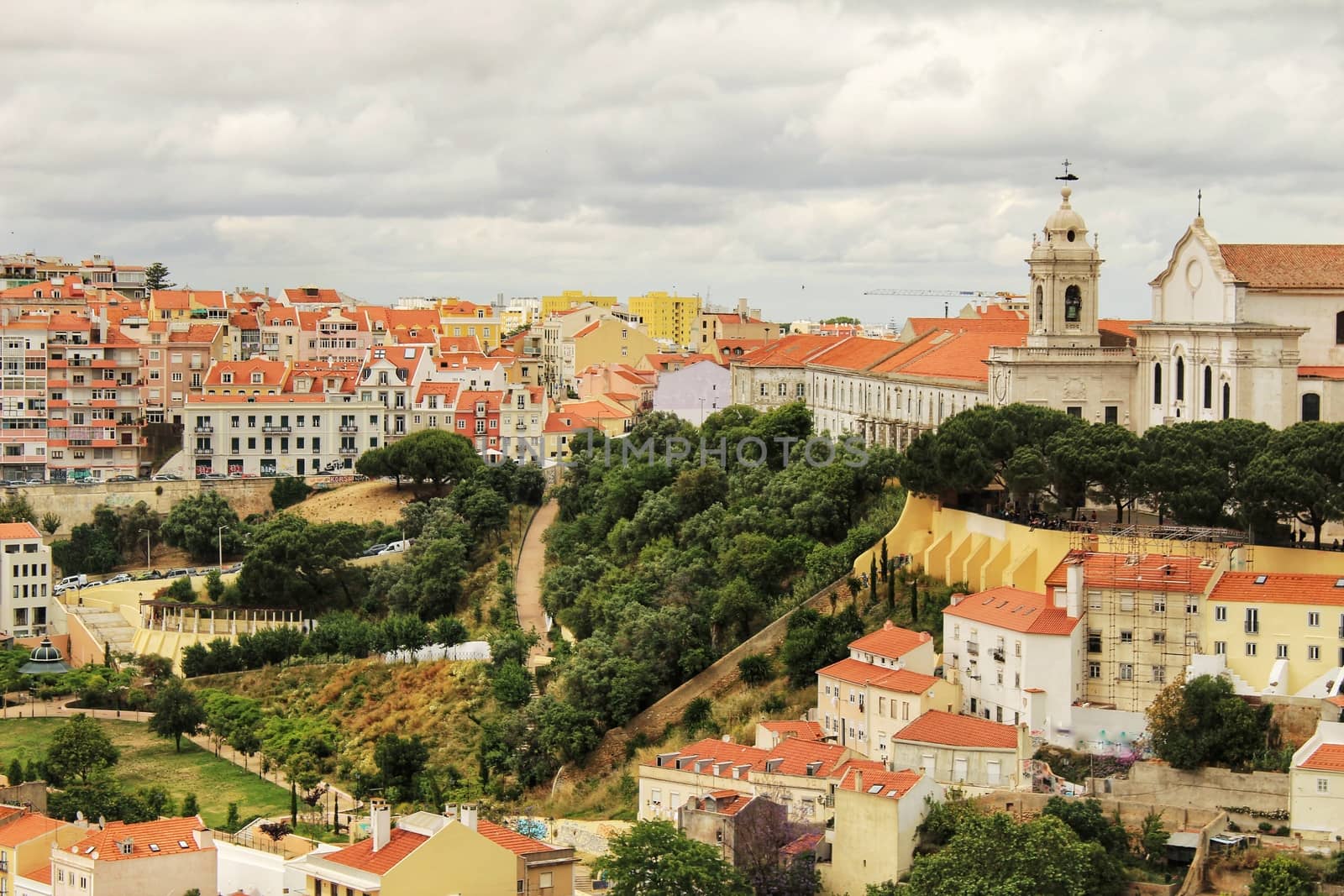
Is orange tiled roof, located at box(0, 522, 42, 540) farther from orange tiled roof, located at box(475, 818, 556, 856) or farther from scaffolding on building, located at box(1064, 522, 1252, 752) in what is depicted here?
scaffolding on building, located at box(1064, 522, 1252, 752)

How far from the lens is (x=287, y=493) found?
8988 cm

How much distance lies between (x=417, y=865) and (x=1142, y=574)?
54.9ft

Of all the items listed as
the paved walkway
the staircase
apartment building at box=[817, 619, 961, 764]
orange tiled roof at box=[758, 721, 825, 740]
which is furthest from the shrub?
the staircase

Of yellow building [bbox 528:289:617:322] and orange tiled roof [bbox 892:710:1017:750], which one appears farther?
yellow building [bbox 528:289:617:322]

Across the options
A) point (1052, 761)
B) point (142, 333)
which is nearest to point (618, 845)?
point (1052, 761)

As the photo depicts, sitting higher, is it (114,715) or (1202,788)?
(1202,788)

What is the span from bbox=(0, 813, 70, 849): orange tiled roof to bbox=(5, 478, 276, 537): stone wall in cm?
4054

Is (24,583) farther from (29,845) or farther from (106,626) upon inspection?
(29,845)

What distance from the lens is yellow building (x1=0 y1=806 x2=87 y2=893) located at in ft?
155

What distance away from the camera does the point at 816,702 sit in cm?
5525

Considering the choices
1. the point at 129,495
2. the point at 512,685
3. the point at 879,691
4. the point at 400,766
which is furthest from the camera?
the point at 129,495

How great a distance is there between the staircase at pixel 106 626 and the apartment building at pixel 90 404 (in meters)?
16.1

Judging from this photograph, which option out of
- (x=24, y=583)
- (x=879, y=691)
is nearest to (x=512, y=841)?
(x=879, y=691)

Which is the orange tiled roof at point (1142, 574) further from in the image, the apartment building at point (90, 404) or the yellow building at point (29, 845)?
the apartment building at point (90, 404)
